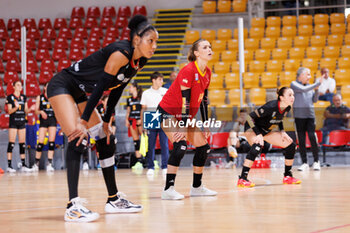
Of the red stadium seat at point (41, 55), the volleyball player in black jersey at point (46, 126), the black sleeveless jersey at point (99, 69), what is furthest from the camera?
the red stadium seat at point (41, 55)

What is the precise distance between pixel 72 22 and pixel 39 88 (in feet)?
16.0

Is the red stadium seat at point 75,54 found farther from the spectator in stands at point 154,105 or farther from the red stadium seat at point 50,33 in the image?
the spectator in stands at point 154,105

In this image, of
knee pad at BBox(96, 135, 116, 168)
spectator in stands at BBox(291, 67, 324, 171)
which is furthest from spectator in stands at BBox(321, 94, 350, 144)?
knee pad at BBox(96, 135, 116, 168)

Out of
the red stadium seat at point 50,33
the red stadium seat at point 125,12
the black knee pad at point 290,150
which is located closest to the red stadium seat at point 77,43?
the red stadium seat at point 50,33

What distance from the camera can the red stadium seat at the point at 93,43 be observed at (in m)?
18.6

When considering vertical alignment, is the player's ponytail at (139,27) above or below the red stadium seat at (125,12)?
below

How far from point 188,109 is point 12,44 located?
15700 millimetres

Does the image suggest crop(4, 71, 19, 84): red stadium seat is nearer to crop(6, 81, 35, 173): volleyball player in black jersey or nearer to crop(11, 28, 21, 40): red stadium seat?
crop(11, 28, 21, 40): red stadium seat

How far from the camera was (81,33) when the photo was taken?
19.7 meters

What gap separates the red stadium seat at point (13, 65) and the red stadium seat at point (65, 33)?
2.16 metres

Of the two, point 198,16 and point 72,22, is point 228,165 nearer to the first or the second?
point 198,16

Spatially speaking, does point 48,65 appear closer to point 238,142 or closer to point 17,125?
point 17,125

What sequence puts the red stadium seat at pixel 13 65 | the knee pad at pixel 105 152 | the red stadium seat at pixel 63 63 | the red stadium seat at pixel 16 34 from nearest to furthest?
the knee pad at pixel 105 152 < the red stadium seat at pixel 63 63 < the red stadium seat at pixel 13 65 < the red stadium seat at pixel 16 34

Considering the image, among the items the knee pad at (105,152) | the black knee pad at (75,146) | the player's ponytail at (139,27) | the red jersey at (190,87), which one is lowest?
the knee pad at (105,152)
